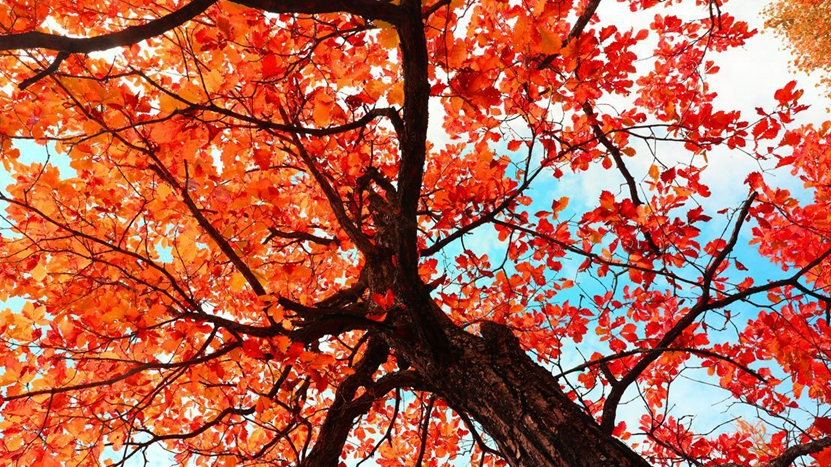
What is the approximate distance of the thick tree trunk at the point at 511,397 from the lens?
2002mm

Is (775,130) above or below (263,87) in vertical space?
above

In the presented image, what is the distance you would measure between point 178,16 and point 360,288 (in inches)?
123

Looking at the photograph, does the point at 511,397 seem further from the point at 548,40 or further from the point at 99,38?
the point at 99,38

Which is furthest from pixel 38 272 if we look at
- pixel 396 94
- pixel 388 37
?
pixel 388 37

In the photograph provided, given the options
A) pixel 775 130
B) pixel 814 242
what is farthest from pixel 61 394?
pixel 814 242

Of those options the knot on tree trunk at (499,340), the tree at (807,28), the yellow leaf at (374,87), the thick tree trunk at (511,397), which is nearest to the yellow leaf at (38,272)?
the thick tree trunk at (511,397)

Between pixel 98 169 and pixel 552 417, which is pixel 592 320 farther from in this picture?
pixel 98 169

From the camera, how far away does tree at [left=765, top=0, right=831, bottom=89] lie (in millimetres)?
12062

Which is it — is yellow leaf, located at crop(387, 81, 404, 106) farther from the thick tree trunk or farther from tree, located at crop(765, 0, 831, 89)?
tree, located at crop(765, 0, 831, 89)

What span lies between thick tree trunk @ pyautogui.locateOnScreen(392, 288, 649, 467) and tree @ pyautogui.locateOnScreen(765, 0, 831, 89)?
1485 cm

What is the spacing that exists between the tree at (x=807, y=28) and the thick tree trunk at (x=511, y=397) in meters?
14.8

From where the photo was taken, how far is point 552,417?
2.16m

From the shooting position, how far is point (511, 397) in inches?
92.7

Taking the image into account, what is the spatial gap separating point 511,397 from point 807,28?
16.1 metres
